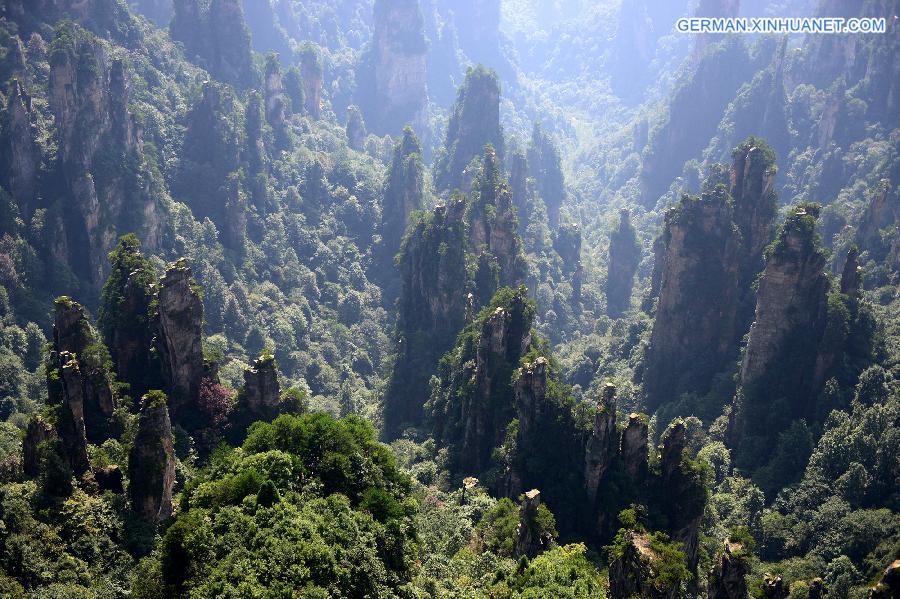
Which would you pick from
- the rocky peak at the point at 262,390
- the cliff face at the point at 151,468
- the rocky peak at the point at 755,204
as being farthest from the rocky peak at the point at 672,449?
the rocky peak at the point at 755,204

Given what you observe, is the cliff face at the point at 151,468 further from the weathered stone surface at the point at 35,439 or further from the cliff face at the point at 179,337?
the cliff face at the point at 179,337

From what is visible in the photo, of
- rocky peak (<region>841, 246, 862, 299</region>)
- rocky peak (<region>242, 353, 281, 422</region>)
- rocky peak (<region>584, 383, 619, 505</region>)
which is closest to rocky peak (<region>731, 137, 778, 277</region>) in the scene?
rocky peak (<region>841, 246, 862, 299</region>)

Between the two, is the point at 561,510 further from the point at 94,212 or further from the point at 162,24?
the point at 162,24

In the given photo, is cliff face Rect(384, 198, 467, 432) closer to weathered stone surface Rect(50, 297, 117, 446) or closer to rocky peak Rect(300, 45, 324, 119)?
weathered stone surface Rect(50, 297, 117, 446)

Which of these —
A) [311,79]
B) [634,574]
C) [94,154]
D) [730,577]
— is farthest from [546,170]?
[634,574]

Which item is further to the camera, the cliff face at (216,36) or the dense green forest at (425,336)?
the cliff face at (216,36)

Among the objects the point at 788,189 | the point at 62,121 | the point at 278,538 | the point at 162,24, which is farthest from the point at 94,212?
the point at 788,189

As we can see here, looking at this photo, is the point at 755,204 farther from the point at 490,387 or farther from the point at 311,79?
the point at 311,79
